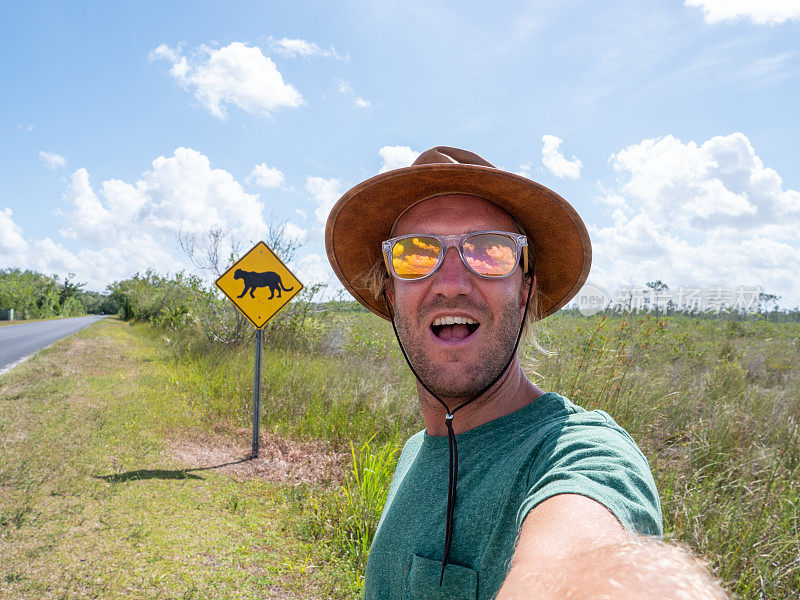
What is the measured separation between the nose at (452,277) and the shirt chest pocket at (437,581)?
808 millimetres

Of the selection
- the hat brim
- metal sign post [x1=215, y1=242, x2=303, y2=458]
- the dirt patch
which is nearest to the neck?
the hat brim

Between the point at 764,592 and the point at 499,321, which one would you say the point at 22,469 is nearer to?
the point at 499,321

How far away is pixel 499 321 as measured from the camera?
5.43 ft

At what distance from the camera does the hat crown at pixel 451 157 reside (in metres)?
1.87

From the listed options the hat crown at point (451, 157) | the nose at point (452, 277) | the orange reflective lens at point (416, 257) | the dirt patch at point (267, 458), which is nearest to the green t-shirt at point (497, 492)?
the nose at point (452, 277)

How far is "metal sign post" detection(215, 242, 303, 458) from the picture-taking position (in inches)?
270

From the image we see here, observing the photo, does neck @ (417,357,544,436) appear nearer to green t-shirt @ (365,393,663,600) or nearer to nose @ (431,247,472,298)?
green t-shirt @ (365,393,663,600)

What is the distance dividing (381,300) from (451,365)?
97cm

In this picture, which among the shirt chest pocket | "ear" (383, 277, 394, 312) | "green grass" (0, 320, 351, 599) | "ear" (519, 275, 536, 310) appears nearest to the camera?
the shirt chest pocket

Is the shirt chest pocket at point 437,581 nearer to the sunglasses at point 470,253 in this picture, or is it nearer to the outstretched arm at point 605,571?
the outstretched arm at point 605,571

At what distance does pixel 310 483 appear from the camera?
5.36 m

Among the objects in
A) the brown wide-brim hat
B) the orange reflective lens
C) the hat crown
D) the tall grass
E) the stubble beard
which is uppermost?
the hat crown

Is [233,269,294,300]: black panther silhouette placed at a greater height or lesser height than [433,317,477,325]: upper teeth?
greater

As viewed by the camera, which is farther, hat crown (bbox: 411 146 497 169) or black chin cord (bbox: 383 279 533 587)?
hat crown (bbox: 411 146 497 169)
